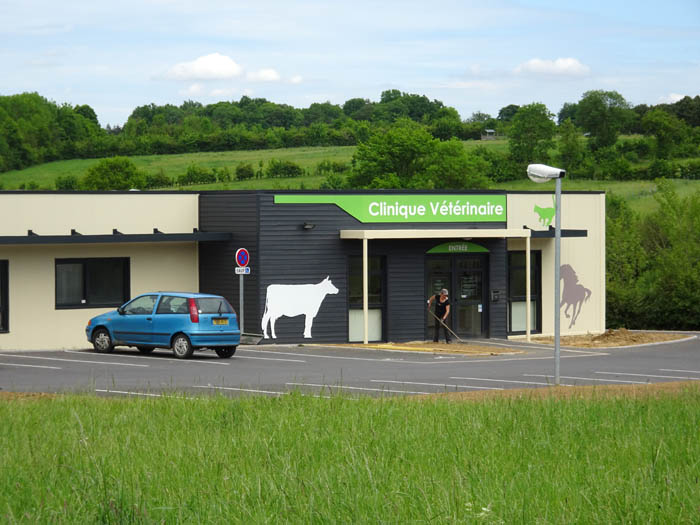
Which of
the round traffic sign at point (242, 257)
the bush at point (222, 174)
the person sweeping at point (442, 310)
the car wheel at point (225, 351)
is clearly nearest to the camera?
the car wheel at point (225, 351)

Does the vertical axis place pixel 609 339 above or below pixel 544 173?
below

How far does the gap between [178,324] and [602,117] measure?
96.1 meters

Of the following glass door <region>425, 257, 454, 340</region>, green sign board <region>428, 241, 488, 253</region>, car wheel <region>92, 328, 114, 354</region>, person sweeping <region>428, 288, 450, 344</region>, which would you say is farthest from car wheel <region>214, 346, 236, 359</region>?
green sign board <region>428, 241, 488, 253</region>

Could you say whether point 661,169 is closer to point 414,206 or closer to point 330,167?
point 330,167

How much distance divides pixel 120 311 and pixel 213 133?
292 feet

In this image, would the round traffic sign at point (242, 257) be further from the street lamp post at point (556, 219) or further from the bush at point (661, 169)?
the bush at point (661, 169)

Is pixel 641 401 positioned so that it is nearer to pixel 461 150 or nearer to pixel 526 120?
pixel 461 150

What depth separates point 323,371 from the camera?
22.0 metres

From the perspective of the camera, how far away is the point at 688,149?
105000 millimetres

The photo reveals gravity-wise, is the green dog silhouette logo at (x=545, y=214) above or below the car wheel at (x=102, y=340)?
above

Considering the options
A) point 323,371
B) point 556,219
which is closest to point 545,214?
point 323,371

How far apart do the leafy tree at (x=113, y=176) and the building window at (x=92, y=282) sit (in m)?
57.7

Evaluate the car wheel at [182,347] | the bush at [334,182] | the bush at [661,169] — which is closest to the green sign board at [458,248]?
the car wheel at [182,347]

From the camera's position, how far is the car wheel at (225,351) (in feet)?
82.0
